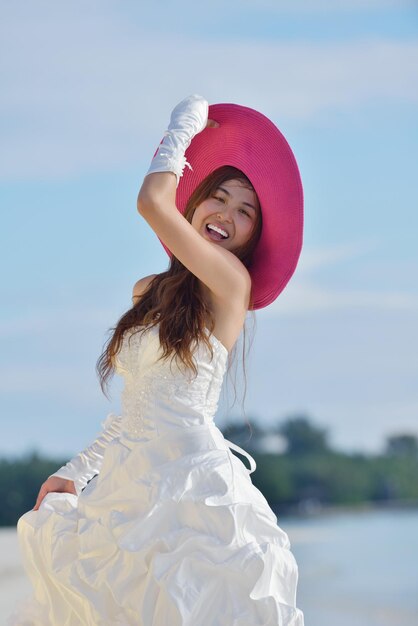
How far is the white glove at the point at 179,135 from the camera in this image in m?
2.03

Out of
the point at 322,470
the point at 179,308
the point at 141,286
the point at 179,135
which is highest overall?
the point at 322,470

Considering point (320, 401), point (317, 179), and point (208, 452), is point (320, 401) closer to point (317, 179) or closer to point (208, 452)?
point (317, 179)

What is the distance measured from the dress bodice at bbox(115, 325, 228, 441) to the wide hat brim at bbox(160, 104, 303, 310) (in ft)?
0.90

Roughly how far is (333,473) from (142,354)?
11168 mm

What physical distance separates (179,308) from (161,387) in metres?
0.18

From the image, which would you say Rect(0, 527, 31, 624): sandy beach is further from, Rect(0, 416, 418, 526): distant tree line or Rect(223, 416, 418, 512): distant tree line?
Rect(223, 416, 418, 512): distant tree line

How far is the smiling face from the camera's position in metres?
2.28

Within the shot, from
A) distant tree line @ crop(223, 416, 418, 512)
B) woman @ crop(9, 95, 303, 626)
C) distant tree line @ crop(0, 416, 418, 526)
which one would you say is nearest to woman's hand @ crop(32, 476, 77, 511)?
woman @ crop(9, 95, 303, 626)

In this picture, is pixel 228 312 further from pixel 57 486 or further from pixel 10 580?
pixel 10 580

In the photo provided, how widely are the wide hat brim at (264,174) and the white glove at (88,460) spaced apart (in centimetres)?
45

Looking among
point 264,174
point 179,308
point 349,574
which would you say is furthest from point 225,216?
point 349,574

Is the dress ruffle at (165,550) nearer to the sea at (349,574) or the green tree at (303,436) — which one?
the sea at (349,574)

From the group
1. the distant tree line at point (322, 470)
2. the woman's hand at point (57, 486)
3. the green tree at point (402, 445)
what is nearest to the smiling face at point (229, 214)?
the woman's hand at point (57, 486)

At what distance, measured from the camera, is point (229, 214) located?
229 centimetres
